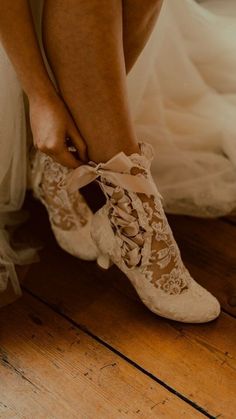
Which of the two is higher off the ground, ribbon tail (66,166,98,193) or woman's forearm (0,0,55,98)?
woman's forearm (0,0,55,98)

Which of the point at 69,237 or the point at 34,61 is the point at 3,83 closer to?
the point at 34,61

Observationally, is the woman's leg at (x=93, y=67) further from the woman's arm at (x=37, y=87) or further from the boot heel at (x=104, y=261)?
the boot heel at (x=104, y=261)

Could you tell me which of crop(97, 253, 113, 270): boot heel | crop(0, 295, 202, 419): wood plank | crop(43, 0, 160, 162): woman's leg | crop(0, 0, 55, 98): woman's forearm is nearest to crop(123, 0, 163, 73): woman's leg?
crop(43, 0, 160, 162): woman's leg

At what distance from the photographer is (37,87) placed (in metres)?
0.78

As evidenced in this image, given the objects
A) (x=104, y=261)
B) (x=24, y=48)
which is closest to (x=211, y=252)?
(x=104, y=261)

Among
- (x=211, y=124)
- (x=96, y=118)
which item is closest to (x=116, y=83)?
(x=96, y=118)

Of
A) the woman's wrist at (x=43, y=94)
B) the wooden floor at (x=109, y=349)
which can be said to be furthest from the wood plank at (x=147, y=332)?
the woman's wrist at (x=43, y=94)

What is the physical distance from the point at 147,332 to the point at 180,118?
0.43 m

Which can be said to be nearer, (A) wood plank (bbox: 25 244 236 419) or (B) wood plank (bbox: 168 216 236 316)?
(A) wood plank (bbox: 25 244 236 419)

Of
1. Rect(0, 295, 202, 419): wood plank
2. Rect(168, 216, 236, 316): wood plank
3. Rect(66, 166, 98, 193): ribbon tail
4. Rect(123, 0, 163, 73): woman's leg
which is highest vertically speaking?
→ Rect(123, 0, 163, 73): woman's leg

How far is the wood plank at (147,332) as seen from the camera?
0.75m

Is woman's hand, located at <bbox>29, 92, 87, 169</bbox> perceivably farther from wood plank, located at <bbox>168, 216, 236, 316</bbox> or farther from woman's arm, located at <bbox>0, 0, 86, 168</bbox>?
wood plank, located at <bbox>168, 216, 236, 316</bbox>

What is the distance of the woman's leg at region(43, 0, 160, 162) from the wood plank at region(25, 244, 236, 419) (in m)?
0.21

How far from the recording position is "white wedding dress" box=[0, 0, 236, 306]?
91cm
